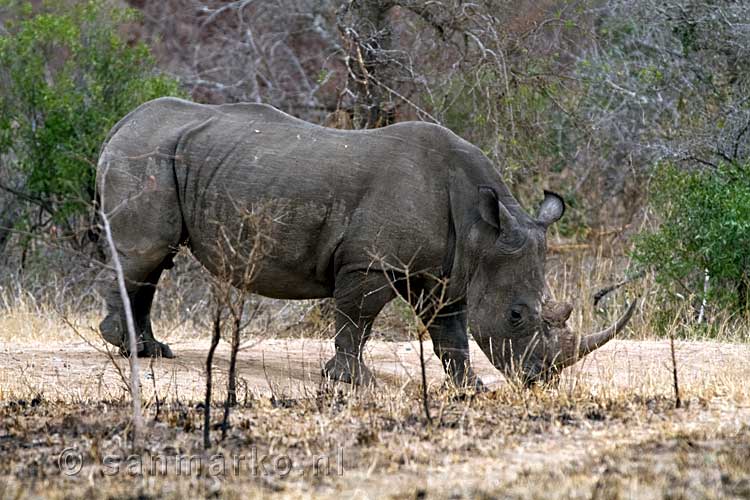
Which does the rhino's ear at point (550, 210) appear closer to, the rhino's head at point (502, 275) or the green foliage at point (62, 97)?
the rhino's head at point (502, 275)

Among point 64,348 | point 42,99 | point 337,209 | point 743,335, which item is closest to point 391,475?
A: point 337,209

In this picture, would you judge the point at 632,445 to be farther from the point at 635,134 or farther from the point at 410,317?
the point at 635,134

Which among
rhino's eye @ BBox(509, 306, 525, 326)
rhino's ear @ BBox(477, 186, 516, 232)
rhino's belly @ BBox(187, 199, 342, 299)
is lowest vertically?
rhino's eye @ BBox(509, 306, 525, 326)

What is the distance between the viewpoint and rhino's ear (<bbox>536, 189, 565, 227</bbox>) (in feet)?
28.0

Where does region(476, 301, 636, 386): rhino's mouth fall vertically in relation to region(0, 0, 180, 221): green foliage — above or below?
below

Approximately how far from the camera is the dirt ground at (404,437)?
4.90m

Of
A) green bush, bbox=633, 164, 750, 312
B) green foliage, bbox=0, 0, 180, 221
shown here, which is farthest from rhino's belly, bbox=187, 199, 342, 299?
green foliage, bbox=0, 0, 180, 221

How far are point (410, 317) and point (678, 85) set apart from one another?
4.50 meters

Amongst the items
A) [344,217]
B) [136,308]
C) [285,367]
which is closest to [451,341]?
[344,217]

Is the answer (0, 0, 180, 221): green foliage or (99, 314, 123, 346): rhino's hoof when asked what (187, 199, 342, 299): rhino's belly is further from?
(0, 0, 180, 221): green foliage

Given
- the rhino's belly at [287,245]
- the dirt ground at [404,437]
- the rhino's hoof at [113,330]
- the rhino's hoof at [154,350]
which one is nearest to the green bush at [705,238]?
the dirt ground at [404,437]

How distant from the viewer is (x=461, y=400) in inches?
277

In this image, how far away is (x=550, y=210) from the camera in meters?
A: 8.67

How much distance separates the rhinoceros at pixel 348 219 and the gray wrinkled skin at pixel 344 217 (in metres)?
0.01
